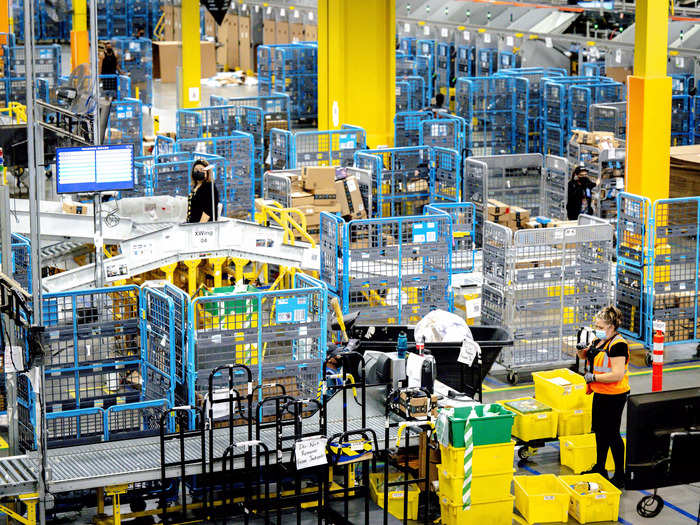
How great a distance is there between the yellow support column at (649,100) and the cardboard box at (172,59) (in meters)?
24.0

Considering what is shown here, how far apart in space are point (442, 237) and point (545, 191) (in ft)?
20.1

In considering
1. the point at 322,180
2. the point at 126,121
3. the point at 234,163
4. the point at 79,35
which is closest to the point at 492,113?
the point at 126,121

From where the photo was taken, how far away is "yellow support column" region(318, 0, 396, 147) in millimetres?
22312

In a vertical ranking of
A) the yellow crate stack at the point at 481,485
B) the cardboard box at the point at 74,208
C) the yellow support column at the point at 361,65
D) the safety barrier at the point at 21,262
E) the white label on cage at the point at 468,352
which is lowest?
the yellow crate stack at the point at 481,485

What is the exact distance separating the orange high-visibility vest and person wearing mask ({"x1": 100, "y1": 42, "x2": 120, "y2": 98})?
20.3 meters

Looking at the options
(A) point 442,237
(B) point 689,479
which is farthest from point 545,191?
(B) point 689,479

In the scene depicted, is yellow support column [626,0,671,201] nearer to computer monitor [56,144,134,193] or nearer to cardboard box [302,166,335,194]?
cardboard box [302,166,335,194]

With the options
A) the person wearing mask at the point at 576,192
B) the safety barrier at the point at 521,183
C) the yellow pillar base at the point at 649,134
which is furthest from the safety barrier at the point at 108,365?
the person wearing mask at the point at 576,192

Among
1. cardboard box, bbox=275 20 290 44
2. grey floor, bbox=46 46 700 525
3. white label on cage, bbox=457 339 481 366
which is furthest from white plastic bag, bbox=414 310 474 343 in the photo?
cardboard box, bbox=275 20 290 44

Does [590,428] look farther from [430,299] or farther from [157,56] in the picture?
[157,56]

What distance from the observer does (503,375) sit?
13.7 m

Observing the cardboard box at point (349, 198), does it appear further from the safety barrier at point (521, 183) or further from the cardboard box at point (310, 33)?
the cardboard box at point (310, 33)

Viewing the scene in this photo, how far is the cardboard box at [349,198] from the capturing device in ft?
56.7

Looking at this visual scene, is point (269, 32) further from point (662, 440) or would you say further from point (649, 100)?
point (662, 440)
